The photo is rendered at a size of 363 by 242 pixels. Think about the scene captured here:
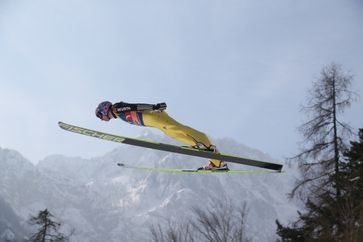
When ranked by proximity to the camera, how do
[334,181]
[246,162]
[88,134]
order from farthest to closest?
[334,181], [88,134], [246,162]

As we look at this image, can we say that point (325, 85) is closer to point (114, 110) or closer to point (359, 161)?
point (359, 161)

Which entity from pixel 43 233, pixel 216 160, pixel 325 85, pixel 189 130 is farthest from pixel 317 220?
pixel 43 233

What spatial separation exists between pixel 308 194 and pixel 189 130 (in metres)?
7.36

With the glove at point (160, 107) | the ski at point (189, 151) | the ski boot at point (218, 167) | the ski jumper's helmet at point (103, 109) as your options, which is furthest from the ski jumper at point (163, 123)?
the ski boot at point (218, 167)

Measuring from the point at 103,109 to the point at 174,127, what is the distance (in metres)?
1.62

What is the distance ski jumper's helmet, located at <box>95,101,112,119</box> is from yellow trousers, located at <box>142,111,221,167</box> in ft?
2.89

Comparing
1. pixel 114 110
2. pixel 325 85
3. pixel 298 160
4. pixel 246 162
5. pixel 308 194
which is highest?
pixel 325 85

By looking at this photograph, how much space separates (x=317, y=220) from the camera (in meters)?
15.0

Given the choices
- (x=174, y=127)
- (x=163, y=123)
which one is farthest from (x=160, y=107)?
(x=174, y=127)

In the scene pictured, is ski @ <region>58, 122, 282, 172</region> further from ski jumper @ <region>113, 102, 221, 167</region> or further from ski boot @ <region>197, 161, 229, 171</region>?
ski boot @ <region>197, 161, 229, 171</region>

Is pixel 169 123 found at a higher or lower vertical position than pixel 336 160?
lower

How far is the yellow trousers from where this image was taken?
32.1 ft

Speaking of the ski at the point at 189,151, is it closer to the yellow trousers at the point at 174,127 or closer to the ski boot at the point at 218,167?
the yellow trousers at the point at 174,127

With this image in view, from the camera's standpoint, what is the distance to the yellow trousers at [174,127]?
9.79m
